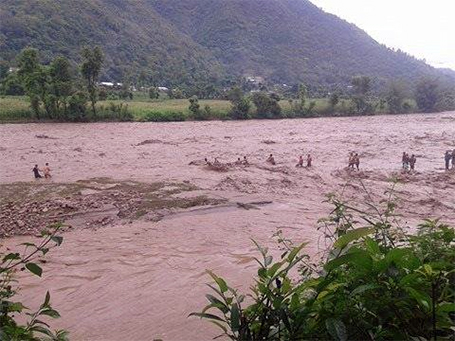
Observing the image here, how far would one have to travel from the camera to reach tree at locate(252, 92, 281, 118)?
1641 inches

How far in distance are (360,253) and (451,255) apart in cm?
54

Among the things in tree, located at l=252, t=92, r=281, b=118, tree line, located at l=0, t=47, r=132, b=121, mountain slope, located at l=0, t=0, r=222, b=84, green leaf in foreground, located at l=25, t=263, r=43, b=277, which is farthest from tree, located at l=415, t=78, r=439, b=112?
green leaf in foreground, located at l=25, t=263, r=43, b=277

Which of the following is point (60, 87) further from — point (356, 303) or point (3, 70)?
point (356, 303)

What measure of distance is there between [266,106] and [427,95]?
25.1 metres

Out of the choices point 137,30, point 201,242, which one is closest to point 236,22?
point 137,30

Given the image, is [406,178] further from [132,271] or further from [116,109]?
[116,109]

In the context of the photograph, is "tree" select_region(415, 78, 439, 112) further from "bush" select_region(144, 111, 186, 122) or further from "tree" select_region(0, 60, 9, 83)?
"tree" select_region(0, 60, 9, 83)

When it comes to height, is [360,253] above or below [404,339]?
above

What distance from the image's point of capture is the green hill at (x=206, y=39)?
61.9 metres

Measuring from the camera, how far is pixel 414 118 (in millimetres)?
46375

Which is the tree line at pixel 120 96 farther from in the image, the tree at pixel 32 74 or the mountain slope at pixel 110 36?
the mountain slope at pixel 110 36

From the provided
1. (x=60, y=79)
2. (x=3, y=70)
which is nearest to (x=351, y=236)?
(x=60, y=79)

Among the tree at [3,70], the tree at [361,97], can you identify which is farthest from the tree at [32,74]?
the tree at [361,97]

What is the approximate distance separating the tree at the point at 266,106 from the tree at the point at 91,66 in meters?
15.0
